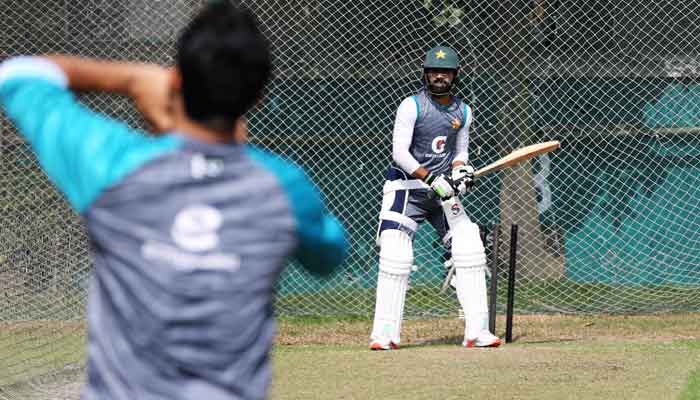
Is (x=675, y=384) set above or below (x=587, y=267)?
below

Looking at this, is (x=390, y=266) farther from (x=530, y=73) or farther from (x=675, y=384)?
(x=530, y=73)

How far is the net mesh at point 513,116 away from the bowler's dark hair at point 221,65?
8005 mm

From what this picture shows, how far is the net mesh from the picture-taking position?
10492mm

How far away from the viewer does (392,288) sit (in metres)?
8.66

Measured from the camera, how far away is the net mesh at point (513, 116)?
1049 centimetres

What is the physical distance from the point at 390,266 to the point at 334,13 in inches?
113

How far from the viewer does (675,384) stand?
23.8 feet

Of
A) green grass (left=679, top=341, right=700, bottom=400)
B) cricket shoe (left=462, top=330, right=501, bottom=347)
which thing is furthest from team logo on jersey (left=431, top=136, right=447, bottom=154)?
green grass (left=679, top=341, right=700, bottom=400)

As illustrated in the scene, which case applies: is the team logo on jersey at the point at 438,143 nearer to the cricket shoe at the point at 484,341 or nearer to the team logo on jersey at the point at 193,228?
the cricket shoe at the point at 484,341

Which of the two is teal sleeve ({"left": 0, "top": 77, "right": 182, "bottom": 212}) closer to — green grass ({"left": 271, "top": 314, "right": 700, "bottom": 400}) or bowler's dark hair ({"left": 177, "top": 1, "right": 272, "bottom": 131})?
bowler's dark hair ({"left": 177, "top": 1, "right": 272, "bottom": 131})

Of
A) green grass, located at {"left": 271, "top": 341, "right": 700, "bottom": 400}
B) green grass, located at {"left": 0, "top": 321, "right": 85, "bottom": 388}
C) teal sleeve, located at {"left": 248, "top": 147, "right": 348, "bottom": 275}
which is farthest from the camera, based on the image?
green grass, located at {"left": 0, "top": 321, "right": 85, "bottom": 388}

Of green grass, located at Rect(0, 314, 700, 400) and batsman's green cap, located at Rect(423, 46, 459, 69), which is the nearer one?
green grass, located at Rect(0, 314, 700, 400)

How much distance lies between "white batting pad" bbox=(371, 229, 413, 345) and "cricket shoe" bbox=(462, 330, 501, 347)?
Answer: 1.68ft

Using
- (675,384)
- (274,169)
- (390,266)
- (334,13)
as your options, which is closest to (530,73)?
(334,13)
